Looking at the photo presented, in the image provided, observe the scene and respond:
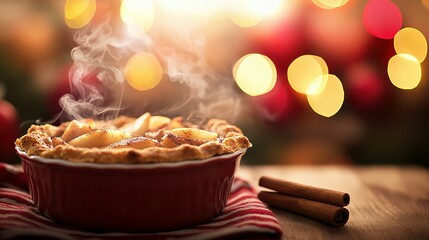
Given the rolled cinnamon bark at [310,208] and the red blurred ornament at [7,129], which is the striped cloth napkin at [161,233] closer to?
the rolled cinnamon bark at [310,208]

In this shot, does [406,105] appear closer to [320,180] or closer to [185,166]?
[320,180]

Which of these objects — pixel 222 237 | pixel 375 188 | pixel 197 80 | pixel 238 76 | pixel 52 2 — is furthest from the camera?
pixel 238 76

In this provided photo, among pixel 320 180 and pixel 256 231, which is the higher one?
pixel 256 231

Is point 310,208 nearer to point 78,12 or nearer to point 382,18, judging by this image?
point 382,18

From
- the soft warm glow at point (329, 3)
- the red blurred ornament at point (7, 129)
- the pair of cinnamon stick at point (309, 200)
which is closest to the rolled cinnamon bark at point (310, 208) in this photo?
the pair of cinnamon stick at point (309, 200)

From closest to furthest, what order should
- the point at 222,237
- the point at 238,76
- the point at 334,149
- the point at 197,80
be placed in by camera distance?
the point at 222,237
the point at 197,80
the point at 238,76
the point at 334,149

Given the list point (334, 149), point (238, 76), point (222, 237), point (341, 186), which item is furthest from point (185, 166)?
point (334, 149)
